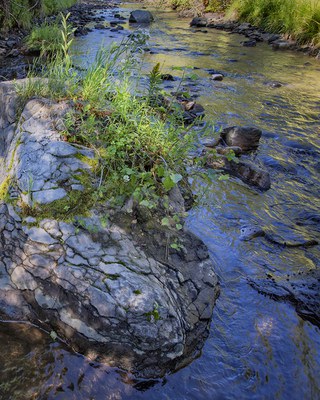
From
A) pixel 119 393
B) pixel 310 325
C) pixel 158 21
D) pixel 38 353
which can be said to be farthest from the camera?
pixel 158 21

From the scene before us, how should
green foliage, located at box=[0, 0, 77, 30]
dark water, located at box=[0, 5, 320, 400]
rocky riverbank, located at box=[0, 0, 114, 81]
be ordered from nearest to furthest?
dark water, located at box=[0, 5, 320, 400]
rocky riverbank, located at box=[0, 0, 114, 81]
green foliage, located at box=[0, 0, 77, 30]

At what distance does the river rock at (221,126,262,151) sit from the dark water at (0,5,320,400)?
7.9 inches

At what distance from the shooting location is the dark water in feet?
7.65

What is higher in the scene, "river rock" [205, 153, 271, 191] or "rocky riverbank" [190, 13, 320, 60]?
"river rock" [205, 153, 271, 191]

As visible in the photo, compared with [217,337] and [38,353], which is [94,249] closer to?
[38,353]

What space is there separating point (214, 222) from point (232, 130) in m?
2.41

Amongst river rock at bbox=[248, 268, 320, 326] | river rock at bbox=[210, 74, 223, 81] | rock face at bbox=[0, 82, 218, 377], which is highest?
rock face at bbox=[0, 82, 218, 377]

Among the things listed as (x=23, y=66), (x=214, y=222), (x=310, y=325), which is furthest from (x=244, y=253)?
(x=23, y=66)

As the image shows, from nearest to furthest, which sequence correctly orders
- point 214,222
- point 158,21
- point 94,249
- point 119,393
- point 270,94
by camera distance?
point 119,393, point 94,249, point 214,222, point 270,94, point 158,21

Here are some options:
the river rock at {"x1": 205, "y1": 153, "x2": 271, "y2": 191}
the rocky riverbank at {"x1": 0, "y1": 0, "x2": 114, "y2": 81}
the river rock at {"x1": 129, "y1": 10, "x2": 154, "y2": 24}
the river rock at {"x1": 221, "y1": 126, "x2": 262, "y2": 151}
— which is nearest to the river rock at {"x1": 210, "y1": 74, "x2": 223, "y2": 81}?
the rocky riverbank at {"x1": 0, "y1": 0, "x2": 114, "y2": 81}

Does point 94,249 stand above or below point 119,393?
above

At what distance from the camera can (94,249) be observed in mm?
2678

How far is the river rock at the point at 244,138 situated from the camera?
5797mm

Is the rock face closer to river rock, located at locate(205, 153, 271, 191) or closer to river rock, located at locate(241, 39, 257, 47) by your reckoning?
river rock, located at locate(205, 153, 271, 191)
